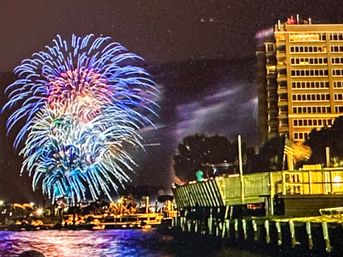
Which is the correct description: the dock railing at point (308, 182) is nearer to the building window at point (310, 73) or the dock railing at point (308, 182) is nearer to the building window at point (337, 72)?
the building window at point (310, 73)

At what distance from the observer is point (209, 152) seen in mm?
96125

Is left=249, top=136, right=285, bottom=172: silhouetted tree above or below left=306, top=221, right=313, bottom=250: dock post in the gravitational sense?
above

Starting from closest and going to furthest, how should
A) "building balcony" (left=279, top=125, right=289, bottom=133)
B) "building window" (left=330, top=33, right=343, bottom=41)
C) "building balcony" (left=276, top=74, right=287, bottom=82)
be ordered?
"building balcony" (left=279, top=125, right=289, bottom=133), "building balcony" (left=276, top=74, right=287, bottom=82), "building window" (left=330, top=33, right=343, bottom=41)

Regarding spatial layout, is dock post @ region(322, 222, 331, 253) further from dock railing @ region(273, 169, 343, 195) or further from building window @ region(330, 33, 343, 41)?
building window @ region(330, 33, 343, 41)

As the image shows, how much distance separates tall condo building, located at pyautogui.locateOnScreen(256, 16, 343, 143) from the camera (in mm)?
112188

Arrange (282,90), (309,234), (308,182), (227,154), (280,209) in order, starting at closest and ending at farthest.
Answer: (309,234) → (308,182) → (280,209) → (227,154) → (282,90)

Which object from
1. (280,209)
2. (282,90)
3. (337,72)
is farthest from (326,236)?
(337,72)

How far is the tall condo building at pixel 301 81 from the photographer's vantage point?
11219 cm

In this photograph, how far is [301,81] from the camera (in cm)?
11425

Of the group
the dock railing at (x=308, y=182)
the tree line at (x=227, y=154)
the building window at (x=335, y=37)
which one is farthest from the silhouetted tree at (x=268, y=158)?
the dock railing at (x=308, y=182)

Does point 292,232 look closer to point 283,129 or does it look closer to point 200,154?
point 200,154

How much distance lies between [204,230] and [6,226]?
5040 cm

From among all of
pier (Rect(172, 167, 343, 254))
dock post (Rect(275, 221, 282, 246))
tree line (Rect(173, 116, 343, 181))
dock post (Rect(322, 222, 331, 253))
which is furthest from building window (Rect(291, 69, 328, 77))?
dock post (Rect(322, 222, 331, 253))

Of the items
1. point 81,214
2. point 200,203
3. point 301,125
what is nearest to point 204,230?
point 200,203
